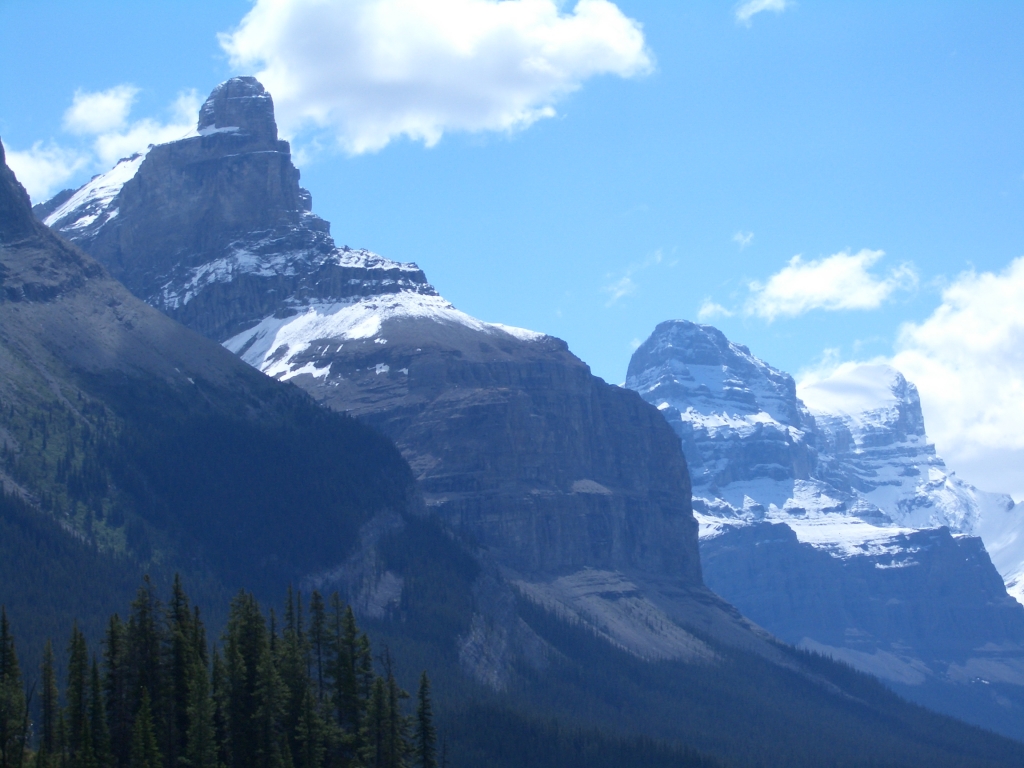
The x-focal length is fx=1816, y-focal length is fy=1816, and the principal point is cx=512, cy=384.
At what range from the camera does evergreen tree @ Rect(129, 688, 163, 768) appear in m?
123

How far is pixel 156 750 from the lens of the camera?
12438 cm

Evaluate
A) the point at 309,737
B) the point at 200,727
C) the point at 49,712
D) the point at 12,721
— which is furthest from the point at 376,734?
the point at 12,721

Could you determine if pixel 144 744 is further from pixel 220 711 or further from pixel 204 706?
pixel 220 711

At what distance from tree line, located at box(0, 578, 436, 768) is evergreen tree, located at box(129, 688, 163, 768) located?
1.05ft

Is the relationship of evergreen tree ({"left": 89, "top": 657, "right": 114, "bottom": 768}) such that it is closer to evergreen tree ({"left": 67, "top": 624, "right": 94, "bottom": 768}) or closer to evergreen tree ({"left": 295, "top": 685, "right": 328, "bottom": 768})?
evergreen tree ({"left": 67, "top": 624, "right": 94, "bottom": 768})

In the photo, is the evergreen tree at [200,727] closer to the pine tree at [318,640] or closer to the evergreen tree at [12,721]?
the evergreen tree at [12,721]

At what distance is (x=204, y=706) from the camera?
128 metres

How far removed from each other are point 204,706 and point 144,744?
5839 millimetres

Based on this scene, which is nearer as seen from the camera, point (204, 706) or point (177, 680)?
point (204, 706)

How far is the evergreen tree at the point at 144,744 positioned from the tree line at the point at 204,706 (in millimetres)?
319

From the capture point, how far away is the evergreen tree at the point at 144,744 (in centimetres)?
12269

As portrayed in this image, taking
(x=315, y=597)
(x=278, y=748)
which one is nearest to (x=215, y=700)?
(x=278, y=748)

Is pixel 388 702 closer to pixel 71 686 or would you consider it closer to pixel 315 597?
pixel 315 597

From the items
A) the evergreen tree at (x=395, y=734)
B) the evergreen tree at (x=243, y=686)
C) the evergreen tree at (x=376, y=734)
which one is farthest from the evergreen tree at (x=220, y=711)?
the evergreen tree at (x=395, y=734)
